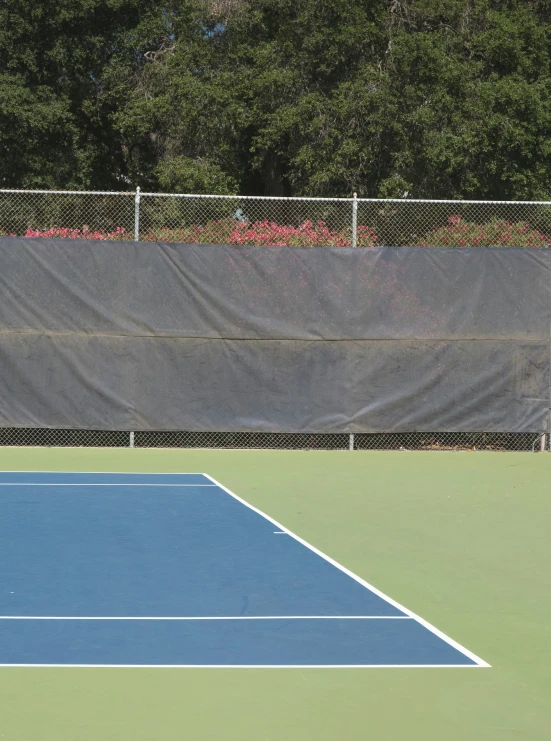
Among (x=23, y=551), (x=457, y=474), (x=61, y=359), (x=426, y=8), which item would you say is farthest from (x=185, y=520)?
(x=426, y=8)

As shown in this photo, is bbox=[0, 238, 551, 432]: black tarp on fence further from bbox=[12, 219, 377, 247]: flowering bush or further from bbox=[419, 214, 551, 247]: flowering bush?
bbox=[419, 214, 551, 247]: flowering bush

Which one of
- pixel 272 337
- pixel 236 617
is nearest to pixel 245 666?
pixel 236 617

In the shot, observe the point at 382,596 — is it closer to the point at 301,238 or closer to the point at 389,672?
the point at 389,672

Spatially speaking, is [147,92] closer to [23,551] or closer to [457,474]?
[457,474]

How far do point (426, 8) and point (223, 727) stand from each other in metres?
18.8

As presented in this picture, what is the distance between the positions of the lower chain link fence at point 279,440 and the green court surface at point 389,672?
8.40 ft

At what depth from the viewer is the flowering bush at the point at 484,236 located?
47.5 feet

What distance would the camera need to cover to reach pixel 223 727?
13.5 ft

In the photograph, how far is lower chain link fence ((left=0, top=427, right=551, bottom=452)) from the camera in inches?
526

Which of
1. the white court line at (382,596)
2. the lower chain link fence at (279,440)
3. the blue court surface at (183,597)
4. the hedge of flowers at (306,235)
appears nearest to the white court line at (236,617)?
the blue court surface at (183,597)

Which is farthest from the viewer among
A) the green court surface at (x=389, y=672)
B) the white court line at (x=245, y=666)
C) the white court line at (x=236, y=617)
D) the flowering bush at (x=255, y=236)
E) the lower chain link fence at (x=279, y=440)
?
the flowering bush at (x=255, y=236)

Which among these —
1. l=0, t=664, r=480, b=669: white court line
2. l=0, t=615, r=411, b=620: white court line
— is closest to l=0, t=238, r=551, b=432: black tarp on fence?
l=0, t=615, r=411, b=620: white court line

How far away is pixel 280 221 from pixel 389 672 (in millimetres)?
14973

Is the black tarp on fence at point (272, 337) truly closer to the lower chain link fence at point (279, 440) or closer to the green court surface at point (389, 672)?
the lower chain link fence at point (279, 440)
